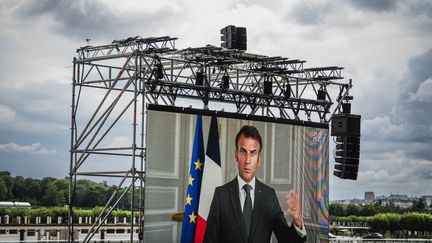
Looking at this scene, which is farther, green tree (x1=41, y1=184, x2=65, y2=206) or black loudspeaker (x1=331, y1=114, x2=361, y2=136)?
green tree (x1=41, y1=184, x2=65, y2=206)

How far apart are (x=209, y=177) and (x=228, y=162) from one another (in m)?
0.96

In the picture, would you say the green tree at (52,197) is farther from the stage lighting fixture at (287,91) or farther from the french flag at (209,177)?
the french flag at (209,177)

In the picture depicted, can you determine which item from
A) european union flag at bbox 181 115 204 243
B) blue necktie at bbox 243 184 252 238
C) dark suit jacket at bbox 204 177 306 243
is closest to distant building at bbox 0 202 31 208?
dark suit jacket at bbox 204 177 306 243

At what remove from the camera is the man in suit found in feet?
95.8

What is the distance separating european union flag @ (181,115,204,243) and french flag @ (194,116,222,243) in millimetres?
173

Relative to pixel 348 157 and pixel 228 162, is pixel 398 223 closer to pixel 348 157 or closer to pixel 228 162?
pixel 348 157

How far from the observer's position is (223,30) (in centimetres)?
3012

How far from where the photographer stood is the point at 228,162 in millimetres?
29812

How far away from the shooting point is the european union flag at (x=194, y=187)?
28422 mm

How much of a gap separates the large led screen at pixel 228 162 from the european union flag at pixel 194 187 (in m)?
0.14

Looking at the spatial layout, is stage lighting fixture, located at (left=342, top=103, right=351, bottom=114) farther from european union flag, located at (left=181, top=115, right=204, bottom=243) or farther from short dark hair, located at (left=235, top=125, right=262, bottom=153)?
european union flag, located at (left=181, top=115, right=204, bottom=243)

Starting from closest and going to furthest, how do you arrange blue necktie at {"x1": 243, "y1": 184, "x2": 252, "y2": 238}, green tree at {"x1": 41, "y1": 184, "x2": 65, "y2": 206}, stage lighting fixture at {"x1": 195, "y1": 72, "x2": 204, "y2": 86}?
blue necktie at {"x1": 243, "y1": 184, "x2": 252, "y2": 238}, stage lighting fixture at {"x1": 195, "y1": 72, "x2": 204, "y2": 86}, green tree at {"x1": 41, "y1": 184, "x2": 65, "y2": 206}

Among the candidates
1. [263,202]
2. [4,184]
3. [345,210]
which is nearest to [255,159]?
[263,202]

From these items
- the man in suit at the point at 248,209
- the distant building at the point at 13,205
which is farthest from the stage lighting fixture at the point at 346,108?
the distant building at the point at 13,205
